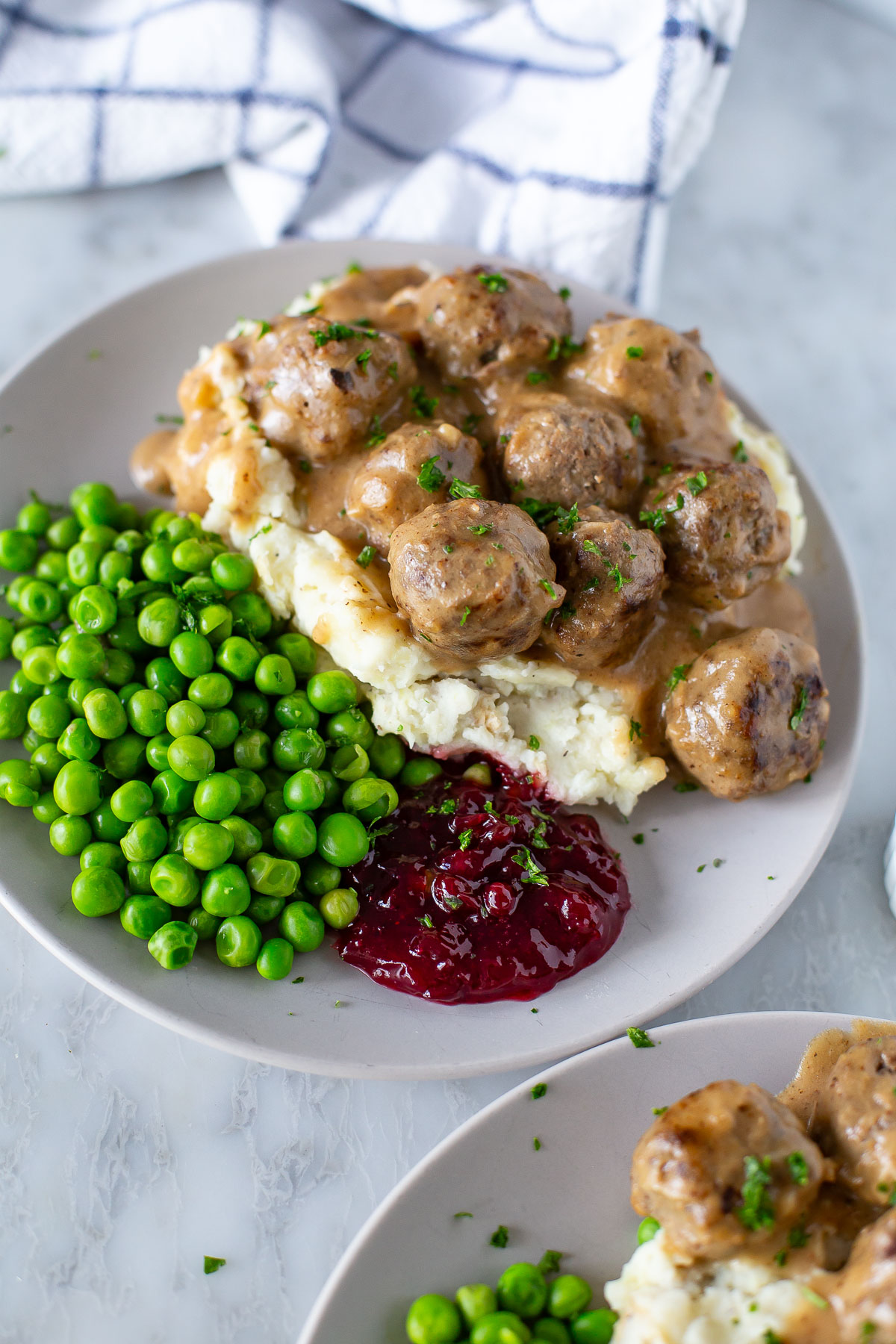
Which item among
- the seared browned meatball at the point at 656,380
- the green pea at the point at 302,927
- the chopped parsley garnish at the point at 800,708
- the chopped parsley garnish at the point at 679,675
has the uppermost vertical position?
the seared browned meatball at the point at 656,380

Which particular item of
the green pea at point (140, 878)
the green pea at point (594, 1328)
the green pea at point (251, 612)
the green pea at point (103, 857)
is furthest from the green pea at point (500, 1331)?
the green pea at point (251, 612)

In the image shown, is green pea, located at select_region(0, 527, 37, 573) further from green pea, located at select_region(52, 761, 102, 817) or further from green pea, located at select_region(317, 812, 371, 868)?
green pea, located at select_region(317, 812, 371, 868)

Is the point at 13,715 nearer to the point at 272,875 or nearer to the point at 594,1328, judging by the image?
the point at 272,875

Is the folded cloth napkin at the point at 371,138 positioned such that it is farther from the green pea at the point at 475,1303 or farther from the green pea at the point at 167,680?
the green pea at the point at 475,1303

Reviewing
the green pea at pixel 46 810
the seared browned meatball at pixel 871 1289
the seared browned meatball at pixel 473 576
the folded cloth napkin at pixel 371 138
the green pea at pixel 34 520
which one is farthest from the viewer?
the folded cloth napkin at pixel 371 138

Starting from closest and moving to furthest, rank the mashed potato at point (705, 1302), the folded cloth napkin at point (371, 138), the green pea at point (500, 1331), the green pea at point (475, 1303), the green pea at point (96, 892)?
the mashed potato at point (705, 1302) → the green pea at point (500, 1331) → the green pea at point (475, 1303) → the green pea at point (96, 892) → the folded cloth napkin at point (371, 138)

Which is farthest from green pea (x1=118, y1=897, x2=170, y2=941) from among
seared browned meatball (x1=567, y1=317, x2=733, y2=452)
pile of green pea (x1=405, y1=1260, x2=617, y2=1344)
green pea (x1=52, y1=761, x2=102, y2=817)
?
seared browned meatball (x1=567, y1=317, x2=733, y2=452)
